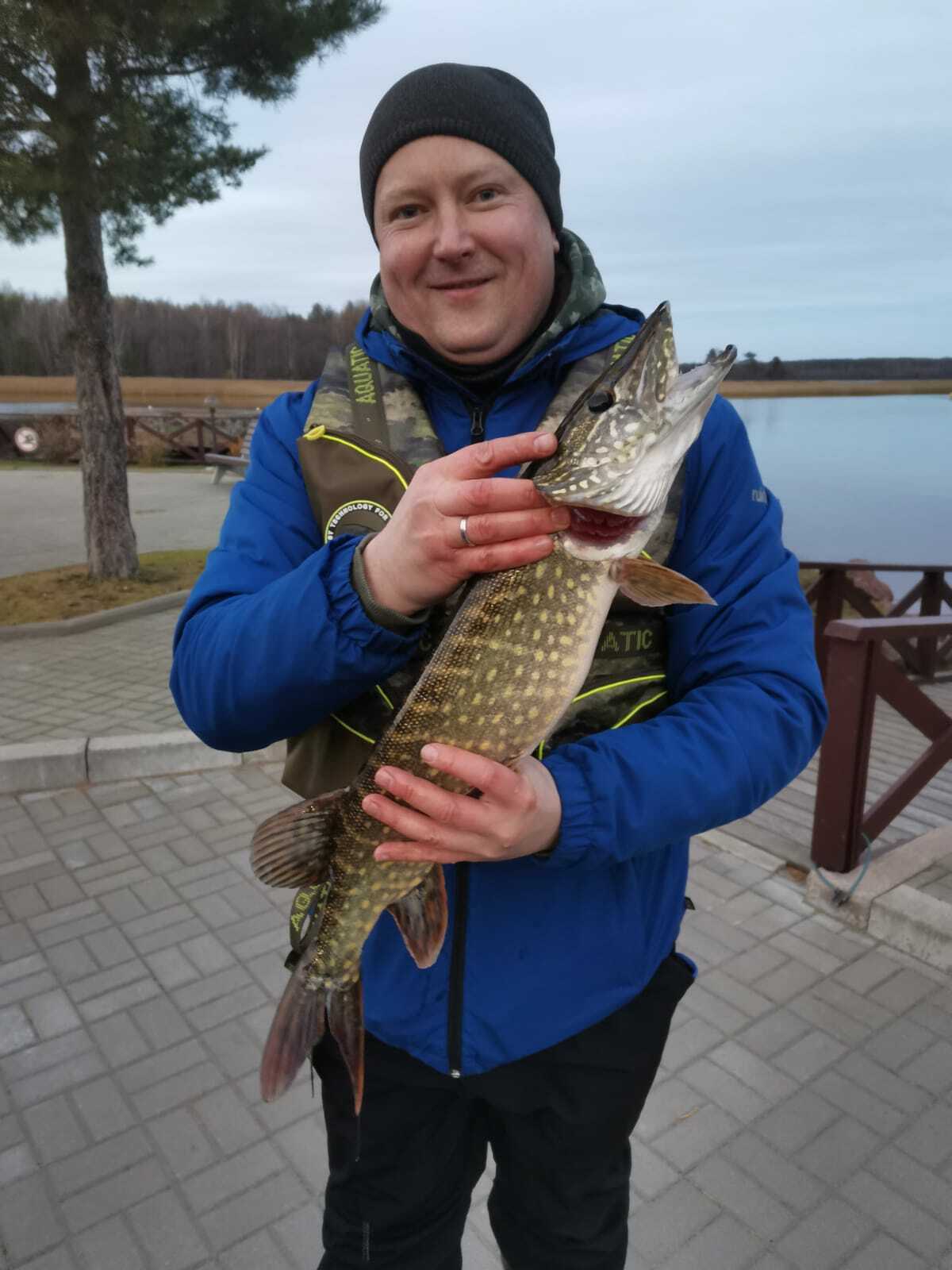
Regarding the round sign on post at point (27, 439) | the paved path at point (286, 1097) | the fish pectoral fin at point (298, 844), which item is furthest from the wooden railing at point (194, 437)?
the fish pectoral fin at point (298, 844)

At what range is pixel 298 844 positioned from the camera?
1.70 metres

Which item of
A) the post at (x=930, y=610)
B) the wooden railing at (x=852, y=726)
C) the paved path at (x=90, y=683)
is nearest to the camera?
the wooden railing at (x=852, y=726)

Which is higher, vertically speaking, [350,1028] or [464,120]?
[464,120]

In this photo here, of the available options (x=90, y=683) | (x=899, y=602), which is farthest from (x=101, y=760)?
(x=899, y=602)

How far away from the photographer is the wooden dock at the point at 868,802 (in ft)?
16.6

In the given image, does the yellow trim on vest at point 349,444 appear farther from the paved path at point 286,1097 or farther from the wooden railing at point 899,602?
the wooden railing at point 899,602

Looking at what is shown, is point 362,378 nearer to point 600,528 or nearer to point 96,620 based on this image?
point 600,528

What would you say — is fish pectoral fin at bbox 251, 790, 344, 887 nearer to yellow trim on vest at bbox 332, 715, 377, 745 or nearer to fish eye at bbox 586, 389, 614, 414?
yellow trim on vest at bbox 332, 715, 377, 745

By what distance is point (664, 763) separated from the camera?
157 centimetres

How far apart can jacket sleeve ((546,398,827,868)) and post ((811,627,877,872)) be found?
2928 millimetres

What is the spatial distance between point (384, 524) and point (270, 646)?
392mm

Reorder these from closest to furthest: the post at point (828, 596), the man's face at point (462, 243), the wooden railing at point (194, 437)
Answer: the man's face at point (462, 243)
the post at point (828, 596)
the wooden railing at point (194, 437)

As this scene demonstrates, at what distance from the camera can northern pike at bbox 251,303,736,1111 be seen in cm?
152

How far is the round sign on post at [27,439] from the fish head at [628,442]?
28.5 meters
